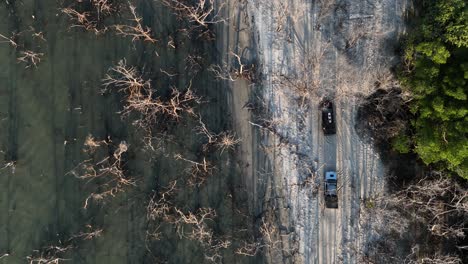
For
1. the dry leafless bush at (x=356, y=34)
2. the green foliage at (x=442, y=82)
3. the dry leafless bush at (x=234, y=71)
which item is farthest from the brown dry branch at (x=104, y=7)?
the green foliage at (x=442, y=82)

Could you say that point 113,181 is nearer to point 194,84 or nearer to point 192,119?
point 192,119

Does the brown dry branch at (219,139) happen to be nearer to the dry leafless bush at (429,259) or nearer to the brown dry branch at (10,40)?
the brown dry branch at (10,40)

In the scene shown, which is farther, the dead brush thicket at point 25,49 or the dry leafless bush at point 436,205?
the dead brush thicket at point 25,49

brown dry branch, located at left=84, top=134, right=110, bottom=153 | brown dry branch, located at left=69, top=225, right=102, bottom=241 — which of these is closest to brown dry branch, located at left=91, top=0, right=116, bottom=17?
brown dry branch, located at left=84, top=134, right=110, bottom=153

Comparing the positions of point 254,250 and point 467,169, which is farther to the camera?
point 254,250

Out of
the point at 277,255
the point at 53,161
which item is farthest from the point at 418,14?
the point at 53,161

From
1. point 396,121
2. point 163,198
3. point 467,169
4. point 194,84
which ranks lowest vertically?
point 163,198

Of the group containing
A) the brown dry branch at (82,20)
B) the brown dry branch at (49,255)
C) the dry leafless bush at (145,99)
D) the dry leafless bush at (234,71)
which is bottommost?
the brown dry branch at (49,255)
